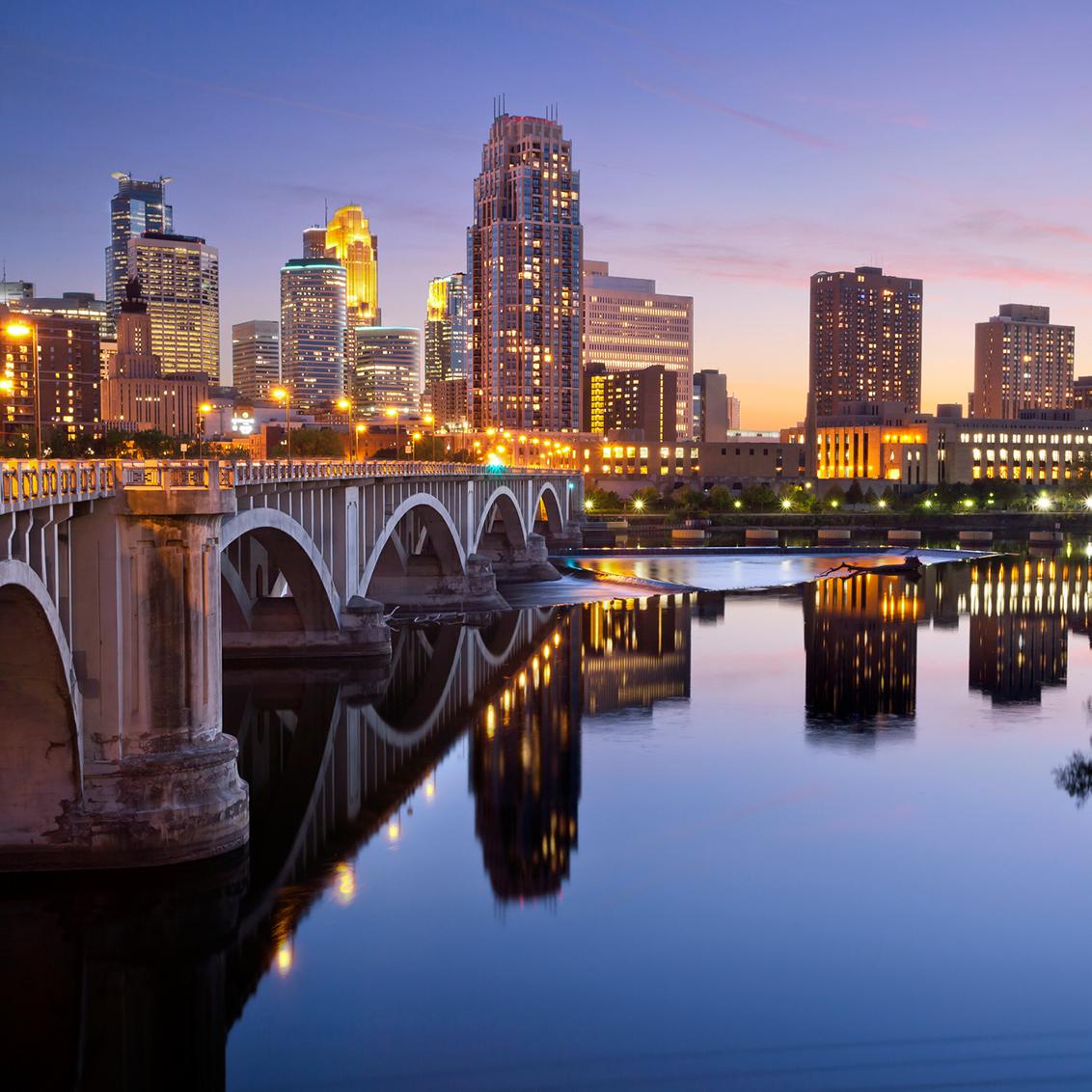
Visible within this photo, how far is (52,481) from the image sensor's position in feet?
72.0

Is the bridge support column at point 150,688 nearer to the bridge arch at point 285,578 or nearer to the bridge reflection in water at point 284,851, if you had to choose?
the bridge reflection in water at point 284,851

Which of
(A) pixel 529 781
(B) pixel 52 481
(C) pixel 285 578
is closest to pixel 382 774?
(A) pixel 529 781

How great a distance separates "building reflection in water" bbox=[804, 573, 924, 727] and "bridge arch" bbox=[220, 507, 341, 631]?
17590mm

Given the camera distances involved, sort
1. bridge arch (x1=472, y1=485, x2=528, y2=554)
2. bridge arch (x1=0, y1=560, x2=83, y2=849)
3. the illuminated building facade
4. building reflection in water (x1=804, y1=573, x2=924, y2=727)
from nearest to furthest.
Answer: bridge arch (x1=0, y1=560, x2=83, y2=849) → the illuminated building facade → building reflection in water (x1=804, y1=573, x2=924, y2=727) → bridge arch (x1=472, y1=485, x2=528, y2=554)

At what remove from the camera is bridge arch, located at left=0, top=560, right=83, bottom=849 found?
75.3 feet

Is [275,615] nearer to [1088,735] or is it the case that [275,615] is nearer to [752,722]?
[752,722]

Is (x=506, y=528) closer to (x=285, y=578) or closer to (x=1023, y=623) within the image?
(x=1023, y=623)

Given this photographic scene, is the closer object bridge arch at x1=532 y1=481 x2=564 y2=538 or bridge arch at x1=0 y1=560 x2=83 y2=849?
bridge arch at x1=0 y1=560 x2=83 y2=849

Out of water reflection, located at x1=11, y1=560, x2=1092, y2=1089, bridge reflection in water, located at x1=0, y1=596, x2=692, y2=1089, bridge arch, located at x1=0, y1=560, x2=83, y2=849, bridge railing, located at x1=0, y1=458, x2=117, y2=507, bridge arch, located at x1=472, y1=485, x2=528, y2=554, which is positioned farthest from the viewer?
bridge arch, located at x1=472, y1=485, x2=528, y2=554

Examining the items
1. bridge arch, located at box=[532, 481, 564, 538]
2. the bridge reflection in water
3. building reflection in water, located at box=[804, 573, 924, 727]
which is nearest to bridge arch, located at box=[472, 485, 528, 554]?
building reflection in water, located at box=[804, 573, 924, 727]

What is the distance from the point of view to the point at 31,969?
2234cm

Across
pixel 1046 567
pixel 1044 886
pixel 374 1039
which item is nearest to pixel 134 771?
pixel 374 1039

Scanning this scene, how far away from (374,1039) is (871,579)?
261 ft

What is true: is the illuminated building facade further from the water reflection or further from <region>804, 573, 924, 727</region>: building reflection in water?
<region>804, 573, 924, 727</region>: building reflection in water
